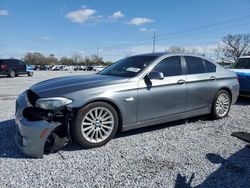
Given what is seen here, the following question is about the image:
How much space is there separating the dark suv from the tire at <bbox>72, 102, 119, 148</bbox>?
19.3m

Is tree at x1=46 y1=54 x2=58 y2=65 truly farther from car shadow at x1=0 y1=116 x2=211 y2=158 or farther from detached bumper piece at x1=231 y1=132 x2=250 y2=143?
detached bumper piece at x1=231 y1=132 x2=250 y2=143

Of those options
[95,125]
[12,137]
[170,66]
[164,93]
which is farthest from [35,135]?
[170,66]

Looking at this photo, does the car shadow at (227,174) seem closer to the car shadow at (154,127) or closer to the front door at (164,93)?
the front door at (164,93)

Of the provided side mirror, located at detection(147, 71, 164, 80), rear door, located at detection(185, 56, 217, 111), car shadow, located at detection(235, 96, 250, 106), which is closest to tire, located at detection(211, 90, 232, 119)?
rear door, located at detection(185, 56, 217, 111)

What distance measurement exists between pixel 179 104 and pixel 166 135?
27.1 inches

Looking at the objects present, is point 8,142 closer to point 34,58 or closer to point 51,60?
point 34,58

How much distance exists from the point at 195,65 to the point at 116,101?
2.23 metres

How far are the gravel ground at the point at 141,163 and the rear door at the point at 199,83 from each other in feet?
2.24

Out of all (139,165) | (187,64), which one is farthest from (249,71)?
(139,165)

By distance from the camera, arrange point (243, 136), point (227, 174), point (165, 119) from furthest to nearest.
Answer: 1. point (165, 119)
2. point (243, 136)
3. point (227, 174)

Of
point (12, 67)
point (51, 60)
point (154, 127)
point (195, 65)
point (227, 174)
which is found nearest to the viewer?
point (227, 174)

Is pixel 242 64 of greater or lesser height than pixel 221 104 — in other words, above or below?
above

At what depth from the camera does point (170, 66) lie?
16.2 feet

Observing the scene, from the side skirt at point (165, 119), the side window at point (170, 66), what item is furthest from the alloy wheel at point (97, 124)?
the side window at point (170, 66)
